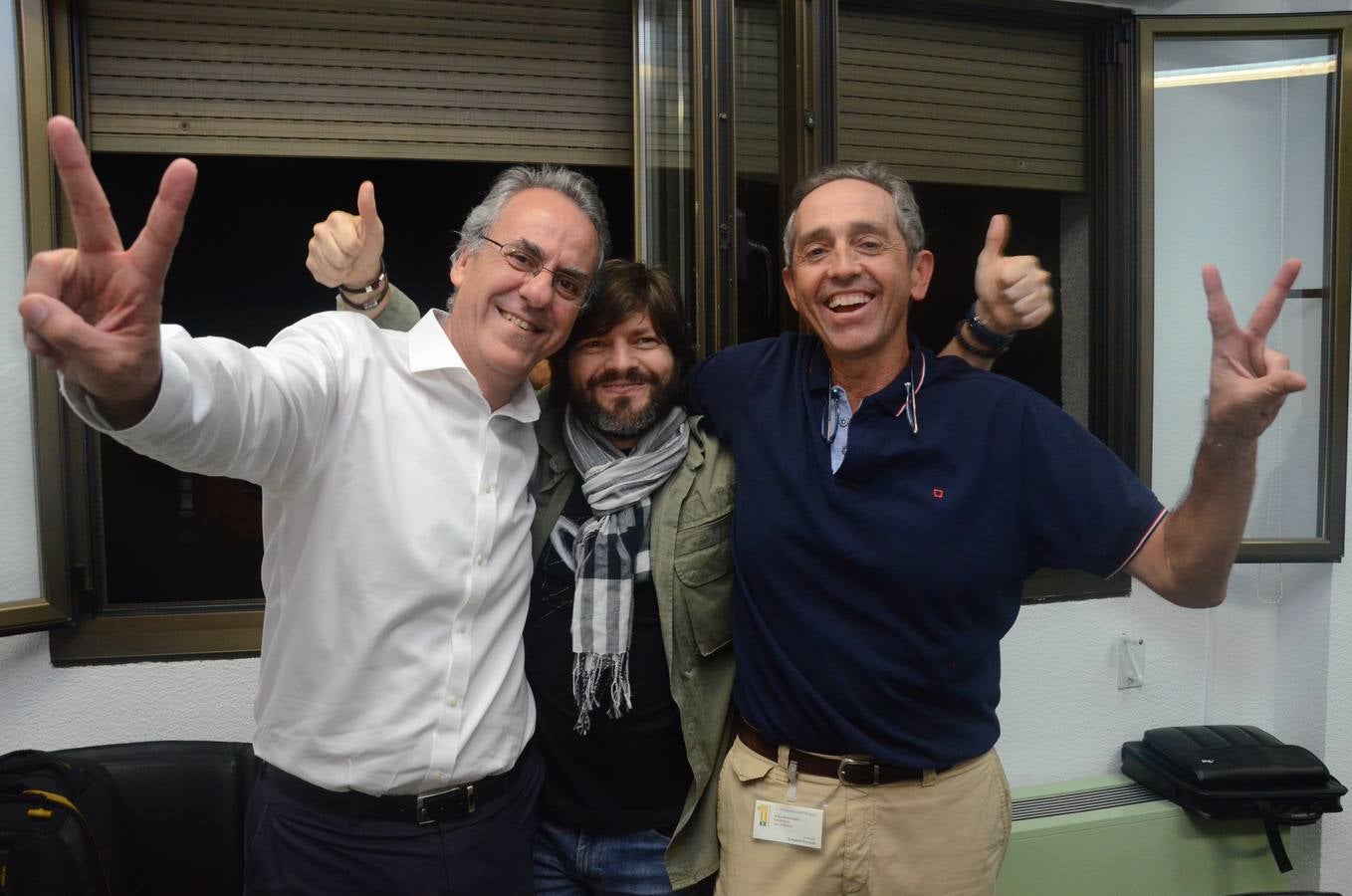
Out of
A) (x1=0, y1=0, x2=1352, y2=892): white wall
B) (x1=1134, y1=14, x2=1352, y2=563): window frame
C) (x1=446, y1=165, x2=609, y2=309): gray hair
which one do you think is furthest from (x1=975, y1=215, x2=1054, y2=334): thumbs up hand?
(x1=0, y1=0, x2=1352, y2=892): white wall

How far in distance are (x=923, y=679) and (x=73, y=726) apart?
6.59ft

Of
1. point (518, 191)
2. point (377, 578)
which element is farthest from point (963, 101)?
point (377, 578)

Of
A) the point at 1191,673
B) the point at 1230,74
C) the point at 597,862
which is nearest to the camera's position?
the point at 597,862

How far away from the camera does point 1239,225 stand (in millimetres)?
2617

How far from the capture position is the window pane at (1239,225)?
2.55 m

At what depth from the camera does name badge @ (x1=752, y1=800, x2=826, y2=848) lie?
1.31 metres

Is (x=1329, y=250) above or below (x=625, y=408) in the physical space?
above

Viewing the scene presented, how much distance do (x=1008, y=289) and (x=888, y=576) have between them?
0.50 meters

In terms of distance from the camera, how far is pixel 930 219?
257 cm

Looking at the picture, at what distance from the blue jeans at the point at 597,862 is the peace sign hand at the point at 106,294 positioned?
3.10 feet

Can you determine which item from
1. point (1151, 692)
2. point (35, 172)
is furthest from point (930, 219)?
point (35, 172)

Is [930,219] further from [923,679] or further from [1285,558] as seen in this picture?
[923,679]

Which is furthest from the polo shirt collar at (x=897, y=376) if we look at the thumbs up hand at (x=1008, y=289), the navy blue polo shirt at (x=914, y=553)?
the thumbs up hand at (x=1008, y=289)

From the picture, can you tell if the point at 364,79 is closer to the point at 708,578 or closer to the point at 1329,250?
the point at 708,578
